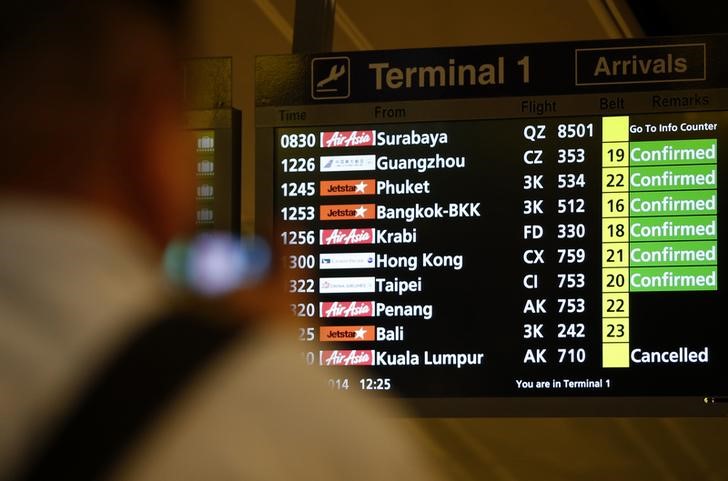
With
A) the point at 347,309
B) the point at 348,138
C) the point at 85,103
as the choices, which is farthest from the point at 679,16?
the point at 85,103

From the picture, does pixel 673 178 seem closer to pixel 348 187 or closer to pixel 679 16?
pixel 348 187

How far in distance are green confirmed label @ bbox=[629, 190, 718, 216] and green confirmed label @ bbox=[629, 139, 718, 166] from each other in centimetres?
8

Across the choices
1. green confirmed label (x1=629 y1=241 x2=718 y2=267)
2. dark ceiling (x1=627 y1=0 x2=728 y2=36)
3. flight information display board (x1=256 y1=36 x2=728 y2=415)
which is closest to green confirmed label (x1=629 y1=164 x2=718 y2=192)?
flight information display board (x1=256 y1=36 x2=728 y2=415)

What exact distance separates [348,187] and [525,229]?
450 mm

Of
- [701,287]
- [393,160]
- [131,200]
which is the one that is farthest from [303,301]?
[131,200]

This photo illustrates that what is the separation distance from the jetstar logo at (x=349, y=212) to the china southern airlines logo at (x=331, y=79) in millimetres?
279

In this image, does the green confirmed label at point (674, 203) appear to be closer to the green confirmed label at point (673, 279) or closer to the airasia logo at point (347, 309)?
the green confirmed label at point (673, 279)

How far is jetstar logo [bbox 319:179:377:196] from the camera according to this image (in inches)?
106

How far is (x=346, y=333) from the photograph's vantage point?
8.83ft

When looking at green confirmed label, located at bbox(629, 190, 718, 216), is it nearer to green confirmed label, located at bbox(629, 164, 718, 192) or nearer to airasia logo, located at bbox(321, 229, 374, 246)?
green confirmed label, located at bbox(629, 164, 718, 192)

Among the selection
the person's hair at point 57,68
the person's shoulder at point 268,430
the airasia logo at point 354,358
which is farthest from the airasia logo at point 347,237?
the person's hair at point 57,68

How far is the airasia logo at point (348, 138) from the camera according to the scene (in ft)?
8.89

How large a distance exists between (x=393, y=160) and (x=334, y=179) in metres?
0.16

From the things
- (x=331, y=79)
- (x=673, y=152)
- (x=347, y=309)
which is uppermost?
(x=331, y=79)
